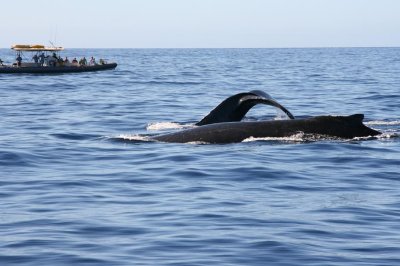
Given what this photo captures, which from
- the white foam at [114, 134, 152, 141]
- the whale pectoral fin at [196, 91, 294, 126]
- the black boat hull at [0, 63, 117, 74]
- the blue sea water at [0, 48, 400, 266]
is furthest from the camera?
the black boat hull at [0, 63, 117, 74]

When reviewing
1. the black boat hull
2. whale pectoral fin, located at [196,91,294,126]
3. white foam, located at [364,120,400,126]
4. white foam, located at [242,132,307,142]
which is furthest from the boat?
white foam, located at [242,132,307,142]

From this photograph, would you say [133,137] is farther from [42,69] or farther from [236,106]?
[42,69]

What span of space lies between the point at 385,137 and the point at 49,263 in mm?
12288

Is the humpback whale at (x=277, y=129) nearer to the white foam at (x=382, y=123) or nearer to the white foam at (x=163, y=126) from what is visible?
the white foam at (x=163, y=126)

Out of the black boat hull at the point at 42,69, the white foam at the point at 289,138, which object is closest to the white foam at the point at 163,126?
the white foam at the point at 289,138

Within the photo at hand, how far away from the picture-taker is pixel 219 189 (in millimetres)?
13961

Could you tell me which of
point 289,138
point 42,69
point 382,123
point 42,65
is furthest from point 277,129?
point 42,65

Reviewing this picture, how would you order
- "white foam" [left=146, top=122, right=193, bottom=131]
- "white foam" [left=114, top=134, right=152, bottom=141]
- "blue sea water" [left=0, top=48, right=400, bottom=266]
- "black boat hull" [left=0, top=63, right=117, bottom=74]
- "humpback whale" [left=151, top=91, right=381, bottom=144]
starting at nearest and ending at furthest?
"blue sea water" [left=0, top=48, right=400, bottom=266] → "humpback whale" [left=151, top=91, right=381, bottom=144] → "white foam" [left=114, top=134, right=152, bottom=141] → "white foam" [left=146, top=122, right=193, bottom=131] → "black boat hull" [left=0, top=63, right=117, bottom=74]

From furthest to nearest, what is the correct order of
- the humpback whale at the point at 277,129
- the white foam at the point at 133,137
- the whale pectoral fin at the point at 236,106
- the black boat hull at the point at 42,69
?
1. the black boat hull at the point at 42,69
2. the white foam at the point at 133,137
3. the whale pectoral fin at the point at 236,106
4. the humpback whale at the point at 277,129

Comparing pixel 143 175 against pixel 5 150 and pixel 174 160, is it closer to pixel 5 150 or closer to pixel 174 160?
pixel 174 160

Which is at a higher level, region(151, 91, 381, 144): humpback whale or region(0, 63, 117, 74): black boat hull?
region(151, 91, 381, 144): humpback whale

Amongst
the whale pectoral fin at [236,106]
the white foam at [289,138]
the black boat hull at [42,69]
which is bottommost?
the black boat hull at [42,69]

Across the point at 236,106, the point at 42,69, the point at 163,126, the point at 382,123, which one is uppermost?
the point at 236,106

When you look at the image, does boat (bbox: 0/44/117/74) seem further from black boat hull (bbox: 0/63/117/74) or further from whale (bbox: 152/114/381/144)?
whale (bbox: 152/114/381/144)
